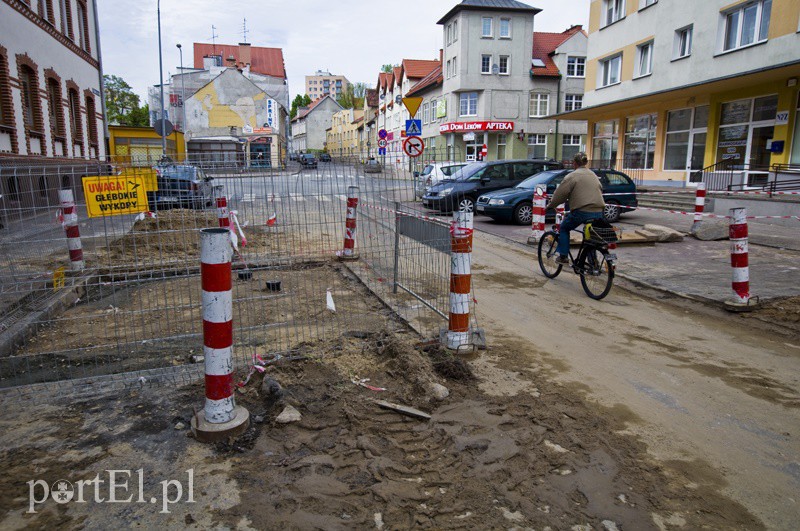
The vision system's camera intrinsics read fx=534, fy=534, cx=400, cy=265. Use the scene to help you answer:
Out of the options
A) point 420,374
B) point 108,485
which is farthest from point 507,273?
point 108,485

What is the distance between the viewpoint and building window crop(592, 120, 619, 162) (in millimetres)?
31250

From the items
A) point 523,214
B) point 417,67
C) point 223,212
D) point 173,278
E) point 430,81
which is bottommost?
point 523,214

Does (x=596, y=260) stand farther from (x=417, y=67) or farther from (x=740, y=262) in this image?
(x=417, y=67)

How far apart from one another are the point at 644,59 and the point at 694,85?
7.23 m

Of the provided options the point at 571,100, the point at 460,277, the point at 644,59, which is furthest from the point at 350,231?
the point at 571,100

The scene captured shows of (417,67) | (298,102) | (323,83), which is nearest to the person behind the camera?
(417,67)

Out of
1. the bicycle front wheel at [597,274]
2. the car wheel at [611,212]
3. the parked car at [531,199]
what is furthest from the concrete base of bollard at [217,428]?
the car wheel at [611,212]

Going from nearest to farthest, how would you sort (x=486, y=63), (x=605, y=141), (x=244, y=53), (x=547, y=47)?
(x=605, y=141), (x=486, y=63), (x=547, y=47), (x=244, y=53)

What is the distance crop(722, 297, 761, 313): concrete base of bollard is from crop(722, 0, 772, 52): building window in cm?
1763

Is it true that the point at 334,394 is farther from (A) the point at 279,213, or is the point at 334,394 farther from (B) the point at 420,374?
(A) the point at 279,213

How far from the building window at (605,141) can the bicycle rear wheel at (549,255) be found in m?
24.3

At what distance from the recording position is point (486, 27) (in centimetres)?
4422

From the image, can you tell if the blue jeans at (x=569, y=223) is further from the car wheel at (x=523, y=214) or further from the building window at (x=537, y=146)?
the building window at (x=537, y=146)

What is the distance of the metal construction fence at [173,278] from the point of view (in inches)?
185
